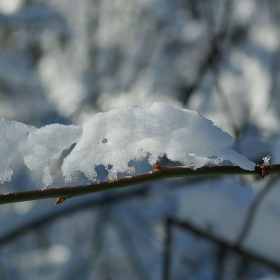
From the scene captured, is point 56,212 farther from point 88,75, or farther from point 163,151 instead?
point 88,75

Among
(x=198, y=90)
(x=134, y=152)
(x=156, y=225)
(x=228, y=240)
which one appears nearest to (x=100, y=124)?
(x=134, y=152)

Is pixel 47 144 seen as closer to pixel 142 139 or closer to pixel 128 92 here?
pixel 142 139

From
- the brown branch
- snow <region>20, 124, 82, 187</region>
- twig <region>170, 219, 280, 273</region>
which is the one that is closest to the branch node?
the brown branch

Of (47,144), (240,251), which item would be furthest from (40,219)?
(47,144)

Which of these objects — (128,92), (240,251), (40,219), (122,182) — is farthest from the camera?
(128,92)

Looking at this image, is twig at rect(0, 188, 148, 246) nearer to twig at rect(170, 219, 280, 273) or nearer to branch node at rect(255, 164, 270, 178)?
twig at rect(170, 219, 280, 273)
